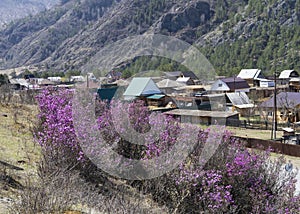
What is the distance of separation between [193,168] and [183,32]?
4525 inches

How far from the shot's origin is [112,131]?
6.72 m

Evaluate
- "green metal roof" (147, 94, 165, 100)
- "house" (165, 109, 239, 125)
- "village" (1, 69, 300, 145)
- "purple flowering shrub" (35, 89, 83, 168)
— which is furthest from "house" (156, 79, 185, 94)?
"purple flowering shrub" (35, 89, 83, 168)

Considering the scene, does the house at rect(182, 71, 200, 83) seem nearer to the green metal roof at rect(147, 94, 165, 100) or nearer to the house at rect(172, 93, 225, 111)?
the house at rect(172, 93, 225, 111)

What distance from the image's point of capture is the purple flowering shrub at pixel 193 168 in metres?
5.74

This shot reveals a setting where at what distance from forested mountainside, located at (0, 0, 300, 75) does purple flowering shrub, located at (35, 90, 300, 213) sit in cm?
5929

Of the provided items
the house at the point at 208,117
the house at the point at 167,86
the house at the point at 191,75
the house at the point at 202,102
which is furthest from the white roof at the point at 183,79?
the house at the point at 208,117

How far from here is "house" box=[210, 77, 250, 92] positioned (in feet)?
138

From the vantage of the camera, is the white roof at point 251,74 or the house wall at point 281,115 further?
the white roof at point 251,74

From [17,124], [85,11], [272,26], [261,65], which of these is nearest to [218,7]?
[272,26]

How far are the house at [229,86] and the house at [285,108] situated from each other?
1257 centimetres

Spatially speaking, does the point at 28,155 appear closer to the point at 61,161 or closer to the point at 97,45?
the point at 61,161

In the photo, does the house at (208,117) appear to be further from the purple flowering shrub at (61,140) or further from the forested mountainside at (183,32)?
the forested mountainside at (183,32)

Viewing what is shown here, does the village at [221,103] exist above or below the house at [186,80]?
below

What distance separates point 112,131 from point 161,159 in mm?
1166
